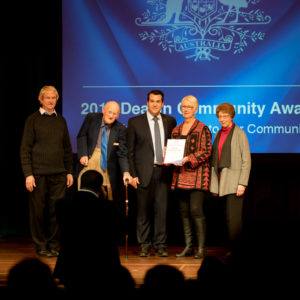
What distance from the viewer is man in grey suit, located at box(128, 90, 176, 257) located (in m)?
5.10

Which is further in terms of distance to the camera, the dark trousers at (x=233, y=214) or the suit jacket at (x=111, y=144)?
the suit jacket at (x=111, y=144)

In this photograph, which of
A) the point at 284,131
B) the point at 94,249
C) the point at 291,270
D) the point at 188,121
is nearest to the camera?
the point at 291,270

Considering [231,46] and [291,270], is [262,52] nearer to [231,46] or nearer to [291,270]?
[231,46]

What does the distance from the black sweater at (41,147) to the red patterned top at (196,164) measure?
117 cm

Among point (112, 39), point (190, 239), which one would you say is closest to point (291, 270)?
point (190, 239)

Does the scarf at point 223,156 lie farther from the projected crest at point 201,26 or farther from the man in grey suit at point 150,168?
the projected crest at point 201,26

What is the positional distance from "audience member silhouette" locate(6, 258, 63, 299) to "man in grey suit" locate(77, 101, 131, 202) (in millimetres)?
2587

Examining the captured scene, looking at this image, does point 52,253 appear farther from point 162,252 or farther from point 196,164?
point 196,164

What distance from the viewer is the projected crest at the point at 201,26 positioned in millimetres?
5836

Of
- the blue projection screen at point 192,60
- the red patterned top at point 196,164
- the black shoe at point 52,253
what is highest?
the blue projection screen at point 192,60

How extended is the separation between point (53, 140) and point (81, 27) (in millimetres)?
1546

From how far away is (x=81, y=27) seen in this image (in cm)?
598

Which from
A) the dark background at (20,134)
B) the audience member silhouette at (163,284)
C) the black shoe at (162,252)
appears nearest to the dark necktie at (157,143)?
the black shoe at (162,252)

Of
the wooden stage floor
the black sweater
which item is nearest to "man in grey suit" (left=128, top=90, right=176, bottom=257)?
the wooden stage floor
